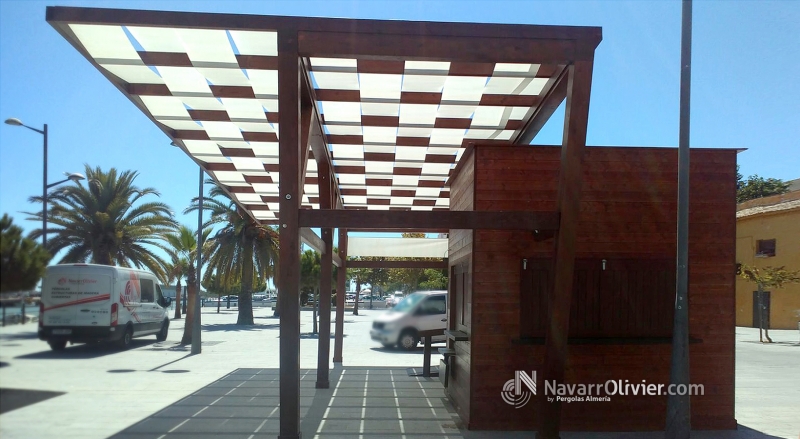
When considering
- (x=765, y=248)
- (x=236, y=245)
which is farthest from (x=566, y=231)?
(x=765, y=248)

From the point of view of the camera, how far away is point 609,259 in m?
8.51

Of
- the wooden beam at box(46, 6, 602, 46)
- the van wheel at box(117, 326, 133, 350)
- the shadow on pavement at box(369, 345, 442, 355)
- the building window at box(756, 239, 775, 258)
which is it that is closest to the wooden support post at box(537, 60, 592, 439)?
the wooden beam at box(46, 6, 602, 46)

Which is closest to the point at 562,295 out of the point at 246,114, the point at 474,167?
the point at 474,167

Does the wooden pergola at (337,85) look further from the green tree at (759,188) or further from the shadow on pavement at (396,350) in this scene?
the green tree at (759,188)

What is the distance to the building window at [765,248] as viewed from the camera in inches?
1120

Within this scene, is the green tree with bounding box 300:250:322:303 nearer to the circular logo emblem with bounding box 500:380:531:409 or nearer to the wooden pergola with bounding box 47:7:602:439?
the wooden pergola with bounding box 47:7:602:439

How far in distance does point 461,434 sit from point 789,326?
29173 mm

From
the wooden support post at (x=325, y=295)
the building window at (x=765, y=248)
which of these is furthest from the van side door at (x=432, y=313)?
the building window at (x=765, y=248)

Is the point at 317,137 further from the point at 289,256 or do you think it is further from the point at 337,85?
the point at 289,256

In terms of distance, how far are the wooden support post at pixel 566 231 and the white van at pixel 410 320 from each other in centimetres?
426

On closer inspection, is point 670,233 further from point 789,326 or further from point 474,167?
point 789,326

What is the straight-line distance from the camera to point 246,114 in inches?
363

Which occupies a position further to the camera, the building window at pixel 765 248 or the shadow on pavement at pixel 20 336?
the building window at pixel 765 248

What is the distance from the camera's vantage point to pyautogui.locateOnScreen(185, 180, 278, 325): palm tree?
2650 centimetres
